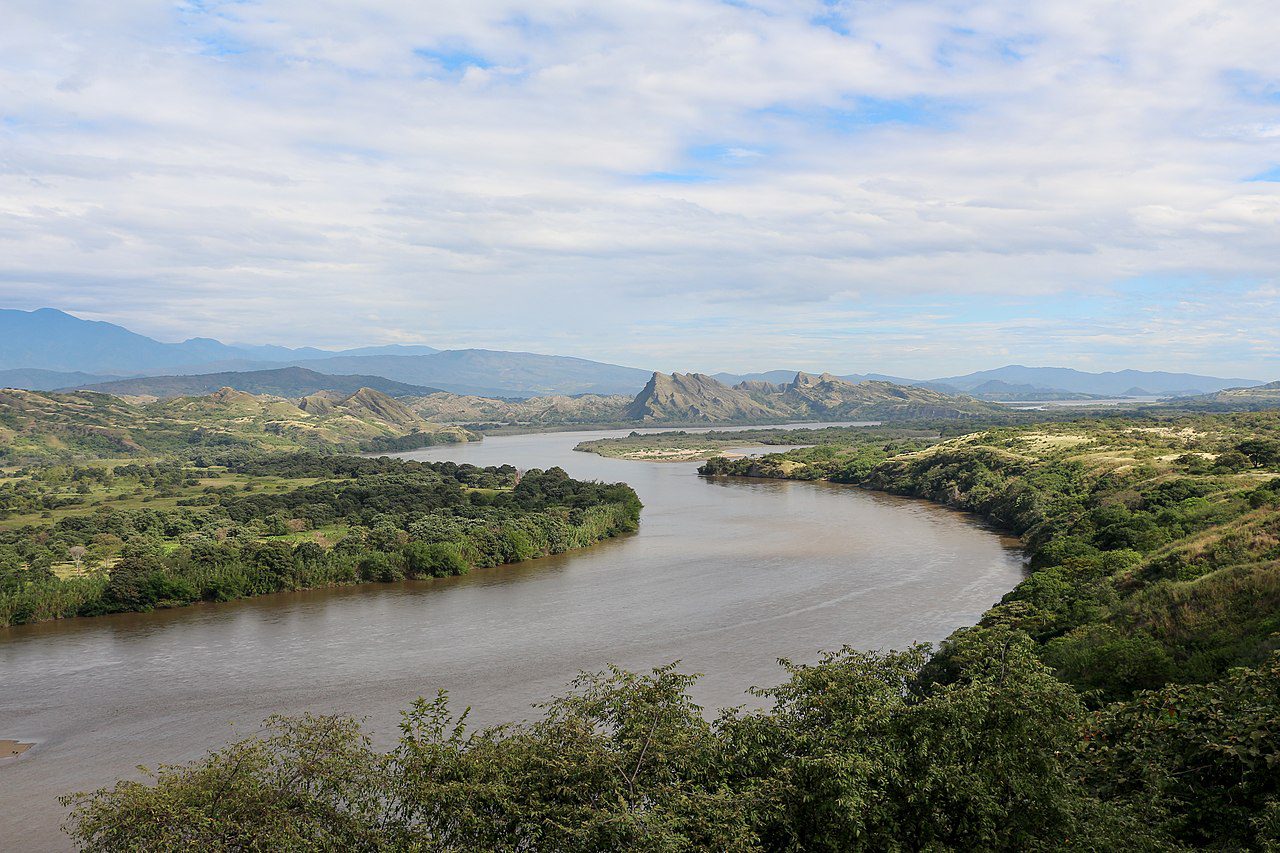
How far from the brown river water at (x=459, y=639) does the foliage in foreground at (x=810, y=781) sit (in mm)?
13134

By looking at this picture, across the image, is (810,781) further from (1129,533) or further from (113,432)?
(113,432)

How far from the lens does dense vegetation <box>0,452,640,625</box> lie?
49.7 meters

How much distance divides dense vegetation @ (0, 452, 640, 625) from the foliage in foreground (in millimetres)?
38336

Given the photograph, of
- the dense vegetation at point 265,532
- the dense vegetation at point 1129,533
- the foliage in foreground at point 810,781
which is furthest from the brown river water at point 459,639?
the foliage in foreground at point 810,781

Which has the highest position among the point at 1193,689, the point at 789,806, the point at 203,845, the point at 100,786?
the point at 1193,689

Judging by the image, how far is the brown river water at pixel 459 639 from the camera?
31.3m

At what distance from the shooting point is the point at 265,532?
65812 mm

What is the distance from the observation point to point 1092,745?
15273 millimetres

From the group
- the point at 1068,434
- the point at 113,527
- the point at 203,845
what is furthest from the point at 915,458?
the point at 203,845

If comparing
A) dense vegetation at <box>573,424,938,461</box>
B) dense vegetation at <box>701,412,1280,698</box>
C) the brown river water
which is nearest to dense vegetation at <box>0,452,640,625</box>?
the brown river water

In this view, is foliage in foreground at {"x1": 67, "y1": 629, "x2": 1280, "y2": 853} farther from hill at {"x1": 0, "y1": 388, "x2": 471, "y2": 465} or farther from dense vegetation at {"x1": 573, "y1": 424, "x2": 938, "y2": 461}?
hill at {"x1": 0, "y1": 388, "x2": 471, "y2": 465}

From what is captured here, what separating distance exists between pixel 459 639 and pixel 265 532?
31.4 meters

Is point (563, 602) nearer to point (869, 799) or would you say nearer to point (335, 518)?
point (335, 518)

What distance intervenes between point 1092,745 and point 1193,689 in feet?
7.24
